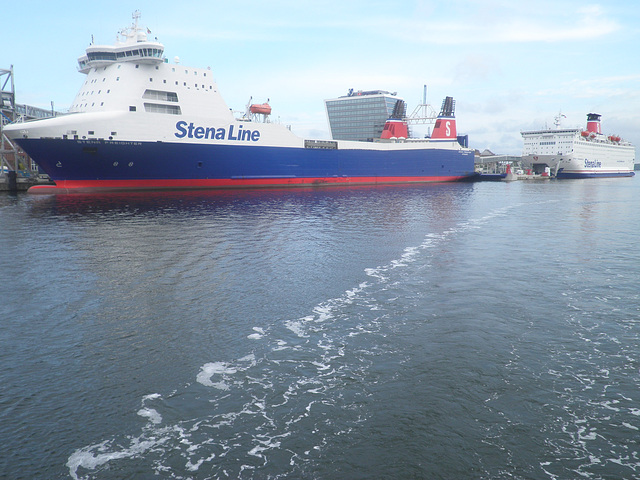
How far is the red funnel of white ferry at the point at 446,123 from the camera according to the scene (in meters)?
80.3

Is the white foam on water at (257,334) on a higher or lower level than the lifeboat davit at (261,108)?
lower

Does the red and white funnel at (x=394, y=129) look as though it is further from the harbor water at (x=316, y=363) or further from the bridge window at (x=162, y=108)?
the harbor water at (x=316, y=363)

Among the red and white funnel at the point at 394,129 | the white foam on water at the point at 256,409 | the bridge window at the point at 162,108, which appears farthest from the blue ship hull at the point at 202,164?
the white foam on water at the point at 256,409

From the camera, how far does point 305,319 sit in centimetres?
1129

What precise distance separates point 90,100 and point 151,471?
169 ft

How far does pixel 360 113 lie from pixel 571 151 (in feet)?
189

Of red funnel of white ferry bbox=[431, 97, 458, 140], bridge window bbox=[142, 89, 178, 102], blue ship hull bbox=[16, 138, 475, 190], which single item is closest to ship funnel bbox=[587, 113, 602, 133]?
red funnel of white ferry bbox=[431, 97, 458, 140]

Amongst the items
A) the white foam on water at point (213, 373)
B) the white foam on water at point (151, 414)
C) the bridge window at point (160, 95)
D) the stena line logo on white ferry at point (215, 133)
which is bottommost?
the white foam on water at point (151, 414)

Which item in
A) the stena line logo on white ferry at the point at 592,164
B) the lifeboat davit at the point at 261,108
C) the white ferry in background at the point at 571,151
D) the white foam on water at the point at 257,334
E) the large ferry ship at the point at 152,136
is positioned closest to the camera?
the white foam on water at the point at 257,334

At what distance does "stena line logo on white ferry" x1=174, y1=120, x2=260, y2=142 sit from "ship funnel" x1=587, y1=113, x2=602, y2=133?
112 metres

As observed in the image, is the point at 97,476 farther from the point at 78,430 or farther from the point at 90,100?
the point at 90,100

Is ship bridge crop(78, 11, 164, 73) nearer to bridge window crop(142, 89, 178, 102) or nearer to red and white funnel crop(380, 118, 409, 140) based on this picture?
bridge window crop(142, 89, 178, 102)

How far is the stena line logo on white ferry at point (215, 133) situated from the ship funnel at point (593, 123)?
111583 millimetres

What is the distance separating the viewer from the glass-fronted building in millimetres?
127812
